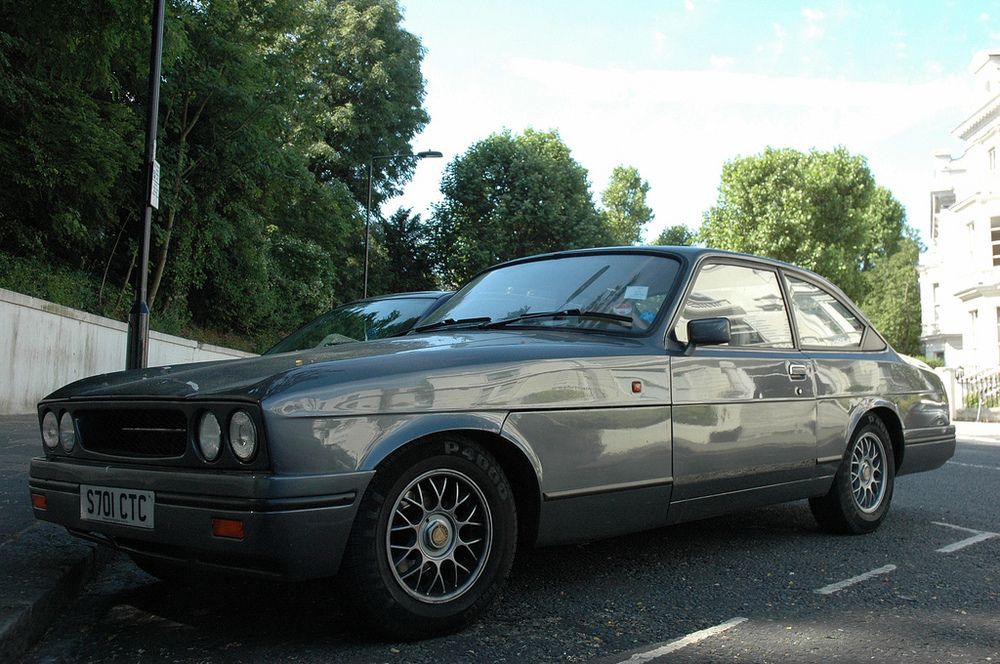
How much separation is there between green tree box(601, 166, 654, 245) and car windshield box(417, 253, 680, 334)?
73.6 metres

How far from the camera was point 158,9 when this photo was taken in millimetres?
9773

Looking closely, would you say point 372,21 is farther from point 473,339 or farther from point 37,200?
point 473,339

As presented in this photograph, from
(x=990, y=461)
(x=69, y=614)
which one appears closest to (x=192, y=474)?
(x=69, y=614)

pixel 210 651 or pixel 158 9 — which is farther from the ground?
pixel 158 9

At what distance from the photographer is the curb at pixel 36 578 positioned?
3055 millimetres

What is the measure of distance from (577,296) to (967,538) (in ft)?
9.53

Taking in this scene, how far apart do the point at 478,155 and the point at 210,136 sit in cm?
2508

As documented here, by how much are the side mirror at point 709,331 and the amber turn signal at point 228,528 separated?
213 centimetres

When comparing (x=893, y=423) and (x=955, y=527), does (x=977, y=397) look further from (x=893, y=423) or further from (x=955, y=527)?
(x=893, y=423)

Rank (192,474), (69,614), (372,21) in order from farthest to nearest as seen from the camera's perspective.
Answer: (372,21) → (69,614) → (192,474)

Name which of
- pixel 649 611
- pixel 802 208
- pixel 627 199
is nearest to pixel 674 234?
pixel 627 199

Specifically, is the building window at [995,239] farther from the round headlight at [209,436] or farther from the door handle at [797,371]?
the round headlight at [209,436]

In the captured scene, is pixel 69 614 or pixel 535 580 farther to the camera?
pixel 535 580

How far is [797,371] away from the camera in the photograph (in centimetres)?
461
